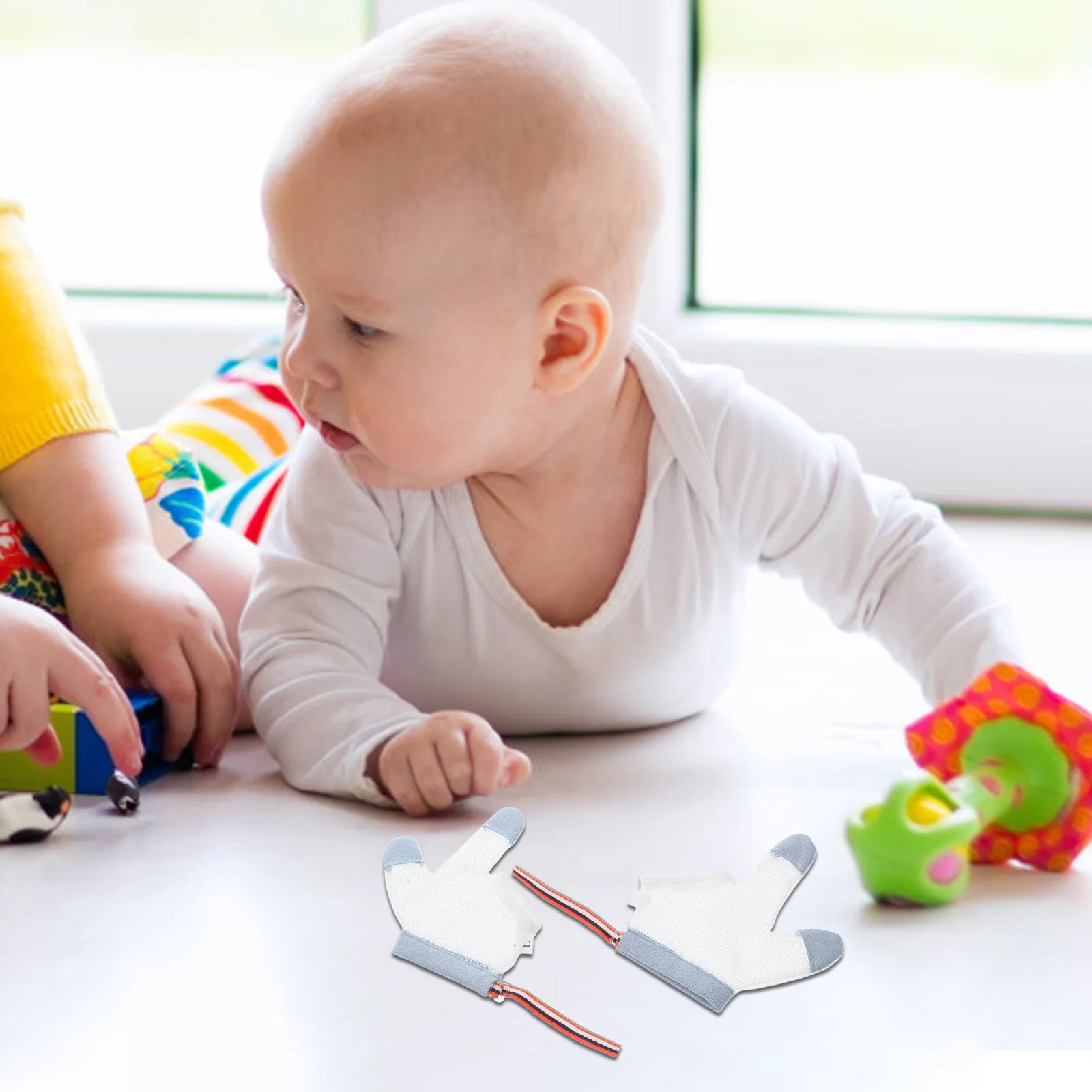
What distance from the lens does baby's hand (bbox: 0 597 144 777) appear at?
0.77m

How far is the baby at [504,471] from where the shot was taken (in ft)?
2.48

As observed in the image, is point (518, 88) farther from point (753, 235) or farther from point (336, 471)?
point (753, 235)

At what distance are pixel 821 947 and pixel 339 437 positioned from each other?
1.06 feet

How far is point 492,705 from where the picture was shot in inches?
35.5

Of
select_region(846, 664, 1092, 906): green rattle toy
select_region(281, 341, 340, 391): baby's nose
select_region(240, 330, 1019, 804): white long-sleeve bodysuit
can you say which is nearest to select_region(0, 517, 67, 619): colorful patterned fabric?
select_region(240, 330, 1019, 804): white long-sleeve bodysuit

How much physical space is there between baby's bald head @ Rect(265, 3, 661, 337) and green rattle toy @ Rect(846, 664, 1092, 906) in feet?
0.83

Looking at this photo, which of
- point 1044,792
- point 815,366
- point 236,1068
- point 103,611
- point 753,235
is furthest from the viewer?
point 753,235

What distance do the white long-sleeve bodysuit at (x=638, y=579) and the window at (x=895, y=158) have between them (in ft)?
2.09

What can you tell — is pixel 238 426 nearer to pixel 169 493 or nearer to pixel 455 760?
pixel 169 493

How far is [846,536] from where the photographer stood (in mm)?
898

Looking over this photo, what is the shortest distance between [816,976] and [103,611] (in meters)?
0.41

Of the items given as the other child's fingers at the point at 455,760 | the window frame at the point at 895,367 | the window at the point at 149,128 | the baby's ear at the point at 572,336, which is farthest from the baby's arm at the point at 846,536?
the window at the point at 149,128

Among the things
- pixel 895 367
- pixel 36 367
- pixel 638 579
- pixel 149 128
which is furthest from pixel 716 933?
pixel 149 128

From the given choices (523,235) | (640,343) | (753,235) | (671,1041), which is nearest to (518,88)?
(523,235)
